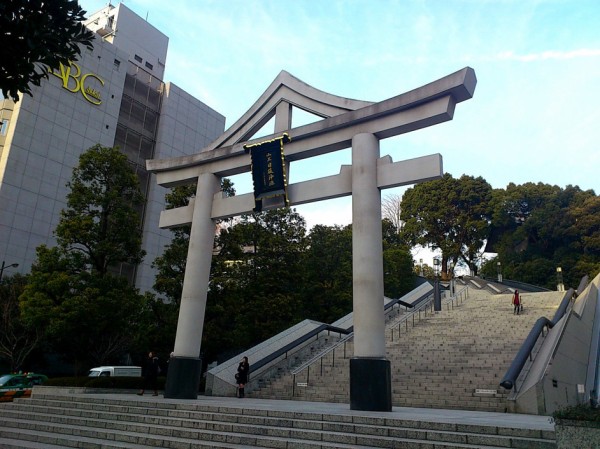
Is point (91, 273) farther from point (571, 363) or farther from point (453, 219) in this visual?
point (453, 219)

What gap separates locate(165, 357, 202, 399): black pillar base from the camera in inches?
508

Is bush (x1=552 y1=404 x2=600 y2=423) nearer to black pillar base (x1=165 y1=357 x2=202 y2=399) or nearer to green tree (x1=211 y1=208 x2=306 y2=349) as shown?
black pillar base (x1=165 y1=357 x2=202 y2=399)

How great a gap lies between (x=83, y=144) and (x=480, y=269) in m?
41.0

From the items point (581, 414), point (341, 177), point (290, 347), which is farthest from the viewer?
point (290, 347)

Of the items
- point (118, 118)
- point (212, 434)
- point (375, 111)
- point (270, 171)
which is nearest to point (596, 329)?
point (375, 111)

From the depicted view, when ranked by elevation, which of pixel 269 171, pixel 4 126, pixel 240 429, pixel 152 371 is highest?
pixel 4 126

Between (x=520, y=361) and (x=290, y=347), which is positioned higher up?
(x=290, y=347)

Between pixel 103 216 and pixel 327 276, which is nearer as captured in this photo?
pixel 103 216

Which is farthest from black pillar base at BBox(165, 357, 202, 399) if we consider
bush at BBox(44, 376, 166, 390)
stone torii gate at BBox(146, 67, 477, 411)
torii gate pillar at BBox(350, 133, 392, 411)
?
torii gate pillar at BBox(350, 133, 392, 411)

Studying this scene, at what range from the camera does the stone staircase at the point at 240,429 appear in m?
6.52

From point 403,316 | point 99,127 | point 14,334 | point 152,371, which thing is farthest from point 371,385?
point 99,127

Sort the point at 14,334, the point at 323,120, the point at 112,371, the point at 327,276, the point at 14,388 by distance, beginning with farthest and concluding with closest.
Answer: the point at 327,276
the point at 14,334
the point at 112,371
the point at 14,388
the point at 323,120

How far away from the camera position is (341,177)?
12.4m

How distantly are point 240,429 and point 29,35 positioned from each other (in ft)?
Answer: 22.2
